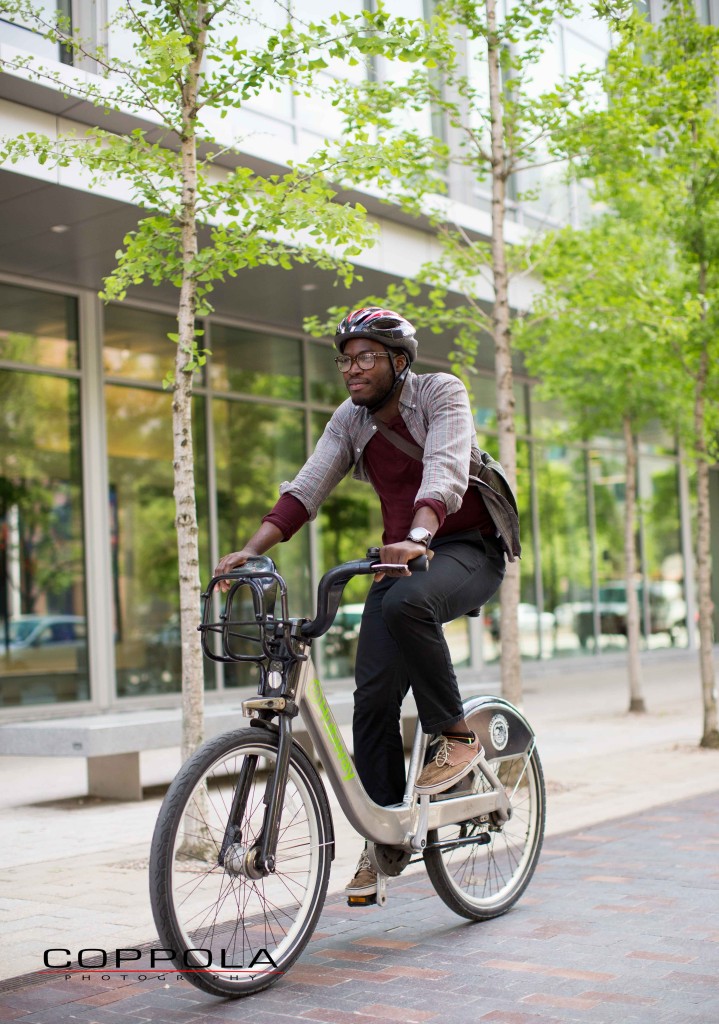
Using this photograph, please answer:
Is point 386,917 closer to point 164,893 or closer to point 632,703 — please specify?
point 164,893

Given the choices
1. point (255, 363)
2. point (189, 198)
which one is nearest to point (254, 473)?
point (255, 363)

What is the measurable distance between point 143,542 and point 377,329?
10340 mm

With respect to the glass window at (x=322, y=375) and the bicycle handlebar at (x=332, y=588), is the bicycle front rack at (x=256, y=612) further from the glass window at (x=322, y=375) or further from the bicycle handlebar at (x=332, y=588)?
the glass window at (x=322, y=375)

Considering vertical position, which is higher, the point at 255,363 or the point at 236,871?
the point at 255,363

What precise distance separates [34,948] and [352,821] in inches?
51.9

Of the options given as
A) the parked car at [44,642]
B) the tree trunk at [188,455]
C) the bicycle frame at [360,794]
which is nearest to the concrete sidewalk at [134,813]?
the bicycle frame at [360,794]

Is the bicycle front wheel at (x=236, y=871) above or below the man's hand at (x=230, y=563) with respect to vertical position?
below

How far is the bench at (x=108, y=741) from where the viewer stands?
8031 mm

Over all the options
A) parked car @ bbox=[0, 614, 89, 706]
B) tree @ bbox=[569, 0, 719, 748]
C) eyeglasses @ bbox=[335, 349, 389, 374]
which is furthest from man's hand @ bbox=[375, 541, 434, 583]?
parked car @ bbox=[0, 614, 89, 706]

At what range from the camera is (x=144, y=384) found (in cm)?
1416

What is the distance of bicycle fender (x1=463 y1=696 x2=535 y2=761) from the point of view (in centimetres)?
447

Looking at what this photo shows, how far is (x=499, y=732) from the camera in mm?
4609

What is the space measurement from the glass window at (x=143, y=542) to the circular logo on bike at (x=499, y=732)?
375 inches

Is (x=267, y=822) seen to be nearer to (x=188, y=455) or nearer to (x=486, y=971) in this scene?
(x=486, y=971)
